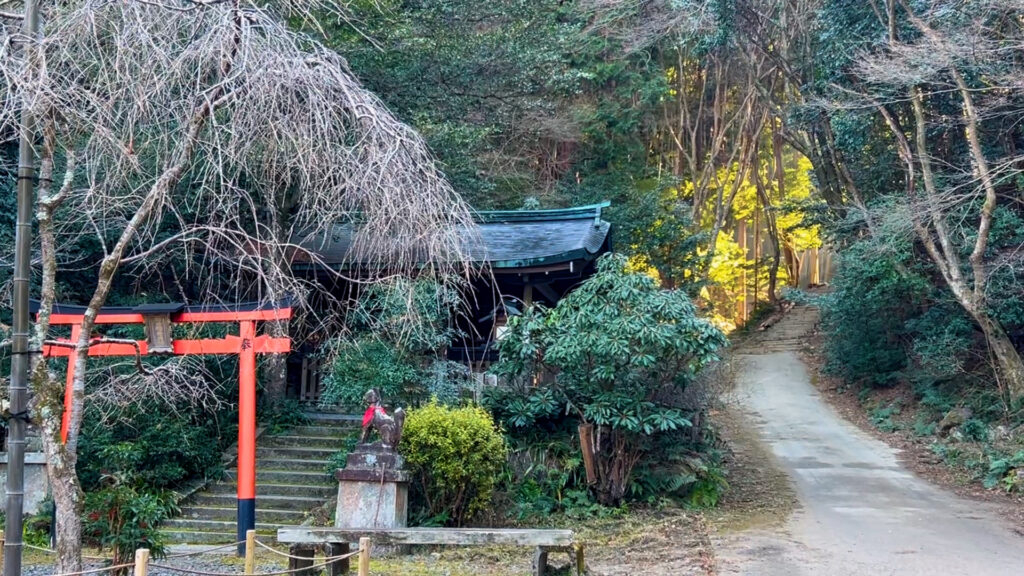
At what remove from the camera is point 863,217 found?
53.4 ft

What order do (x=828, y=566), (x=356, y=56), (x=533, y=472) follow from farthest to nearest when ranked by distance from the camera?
(x=356, y=56), (x=533, y=472), (x=828, y=566)

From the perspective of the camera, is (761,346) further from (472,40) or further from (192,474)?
(192,474)

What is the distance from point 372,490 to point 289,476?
2.47 meters

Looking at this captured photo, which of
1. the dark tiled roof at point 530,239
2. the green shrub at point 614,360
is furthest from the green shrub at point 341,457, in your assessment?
the dark tiled roof at point 530,239

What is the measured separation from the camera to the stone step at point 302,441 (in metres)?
12.2

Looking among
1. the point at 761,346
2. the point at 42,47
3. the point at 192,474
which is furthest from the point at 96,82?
the point at 761,346

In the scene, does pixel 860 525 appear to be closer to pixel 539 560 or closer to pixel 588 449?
pixel 588 449

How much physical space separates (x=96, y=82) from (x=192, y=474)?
6494 mm

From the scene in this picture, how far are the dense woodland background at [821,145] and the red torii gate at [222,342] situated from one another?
1330 millimetres

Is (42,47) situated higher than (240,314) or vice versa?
(42,47)

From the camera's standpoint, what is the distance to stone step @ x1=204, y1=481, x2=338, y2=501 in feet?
36.2

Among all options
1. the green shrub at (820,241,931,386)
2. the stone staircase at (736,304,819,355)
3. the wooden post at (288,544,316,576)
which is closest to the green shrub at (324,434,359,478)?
the wooden post at (288,544,316,576)

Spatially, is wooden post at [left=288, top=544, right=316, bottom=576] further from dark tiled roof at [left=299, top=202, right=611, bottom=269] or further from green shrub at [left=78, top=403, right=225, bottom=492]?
dark tiled roof at [left=299, top=202, right=611, bottom=269]

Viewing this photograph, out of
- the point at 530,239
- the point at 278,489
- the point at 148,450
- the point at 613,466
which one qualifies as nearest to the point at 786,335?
the point at 530,239
